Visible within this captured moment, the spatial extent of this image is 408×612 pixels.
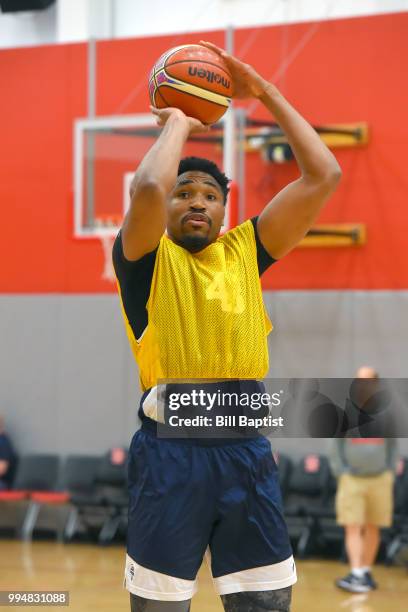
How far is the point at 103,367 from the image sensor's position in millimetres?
10047

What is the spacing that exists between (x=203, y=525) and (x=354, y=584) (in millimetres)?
4927

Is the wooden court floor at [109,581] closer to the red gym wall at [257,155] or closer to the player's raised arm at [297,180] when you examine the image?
the red gym wall at [257,155]

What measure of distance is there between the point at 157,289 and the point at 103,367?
7.25 metres

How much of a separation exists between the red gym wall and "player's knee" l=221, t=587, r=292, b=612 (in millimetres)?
6097

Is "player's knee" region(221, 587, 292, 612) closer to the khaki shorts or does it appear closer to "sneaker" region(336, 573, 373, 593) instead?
"sneaker" region(336, 573, 373, 593)

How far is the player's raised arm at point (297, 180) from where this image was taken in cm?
294

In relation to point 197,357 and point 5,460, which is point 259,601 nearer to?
point 197,357

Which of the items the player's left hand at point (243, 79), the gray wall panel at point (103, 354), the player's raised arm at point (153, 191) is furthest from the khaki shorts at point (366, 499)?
the player's raised arm at point (153, 191)

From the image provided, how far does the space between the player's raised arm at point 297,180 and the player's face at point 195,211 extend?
183mm

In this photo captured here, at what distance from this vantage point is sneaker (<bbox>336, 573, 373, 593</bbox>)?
729 cm

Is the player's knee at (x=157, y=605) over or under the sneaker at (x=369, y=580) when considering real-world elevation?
over

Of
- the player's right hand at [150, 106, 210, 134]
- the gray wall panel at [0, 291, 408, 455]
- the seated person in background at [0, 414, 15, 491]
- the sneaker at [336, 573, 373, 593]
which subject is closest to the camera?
the player's right hand at [150, 106, 210, 134]

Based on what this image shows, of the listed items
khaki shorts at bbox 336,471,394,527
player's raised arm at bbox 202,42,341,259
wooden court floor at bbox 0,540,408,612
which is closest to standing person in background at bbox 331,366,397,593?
khaki shorts at bbox 336,471,394,527

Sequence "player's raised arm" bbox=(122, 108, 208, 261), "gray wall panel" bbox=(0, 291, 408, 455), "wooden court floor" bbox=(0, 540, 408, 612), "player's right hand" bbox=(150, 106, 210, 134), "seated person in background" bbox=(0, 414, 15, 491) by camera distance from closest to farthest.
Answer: "player's raised arm" bbox=(122, 108, 208, 261), "player's right hand" bbox=(150, 106, 210, 134), "wooden court floor" bbox=(0, 540, 408, 612), "gray wall panel" bbox=(0, 291, 408, 455), "seated person in background" bbox=(0, 414, 15, 491)
